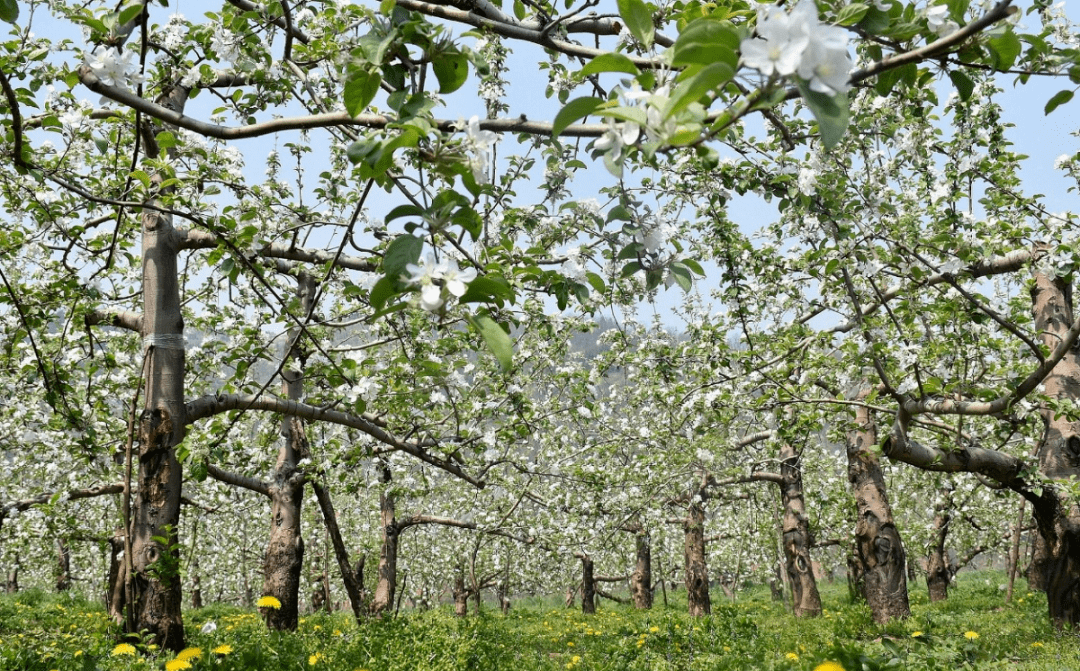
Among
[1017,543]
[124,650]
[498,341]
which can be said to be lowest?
[1017,543]

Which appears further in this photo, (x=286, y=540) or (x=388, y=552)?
(x=388, y=552)

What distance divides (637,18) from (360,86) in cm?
56

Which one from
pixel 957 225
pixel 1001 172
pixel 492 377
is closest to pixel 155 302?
pixel 492 377

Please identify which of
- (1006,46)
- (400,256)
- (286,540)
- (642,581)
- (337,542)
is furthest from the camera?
(642,581)

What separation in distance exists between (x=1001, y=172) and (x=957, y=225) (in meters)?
0.87

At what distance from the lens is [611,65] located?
0.94m

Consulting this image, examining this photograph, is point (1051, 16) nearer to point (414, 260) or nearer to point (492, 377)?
point (492, 377)

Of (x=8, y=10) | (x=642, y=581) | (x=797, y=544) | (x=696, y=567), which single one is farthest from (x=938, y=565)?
(x=8, y=10)

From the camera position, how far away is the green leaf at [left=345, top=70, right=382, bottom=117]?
50.2 inches

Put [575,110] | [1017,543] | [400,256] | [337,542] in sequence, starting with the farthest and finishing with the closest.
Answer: [1017,543]
[337,542]
[400,256]
[575,110]

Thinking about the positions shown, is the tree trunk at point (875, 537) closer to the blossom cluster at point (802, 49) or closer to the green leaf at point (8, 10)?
the blossom cluster at point (802, 49)

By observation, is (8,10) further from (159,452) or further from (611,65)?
(159,452)

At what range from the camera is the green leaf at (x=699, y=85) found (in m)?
0.73

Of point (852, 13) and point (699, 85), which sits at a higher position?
point (852, 13)
